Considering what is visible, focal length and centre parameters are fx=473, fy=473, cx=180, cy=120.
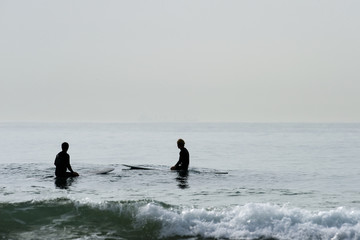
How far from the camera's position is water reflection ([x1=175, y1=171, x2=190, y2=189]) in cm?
1854

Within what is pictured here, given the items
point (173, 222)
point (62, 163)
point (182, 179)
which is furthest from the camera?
point (182, 179)

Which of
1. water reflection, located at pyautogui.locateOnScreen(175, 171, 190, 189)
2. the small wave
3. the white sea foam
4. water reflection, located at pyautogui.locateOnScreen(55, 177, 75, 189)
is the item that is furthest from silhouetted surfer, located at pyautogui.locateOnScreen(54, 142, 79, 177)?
the white sea foam

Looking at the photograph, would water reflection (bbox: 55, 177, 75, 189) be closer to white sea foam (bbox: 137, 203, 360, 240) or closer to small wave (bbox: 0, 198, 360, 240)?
small wave (bbox: 0, 198, 360, 240)

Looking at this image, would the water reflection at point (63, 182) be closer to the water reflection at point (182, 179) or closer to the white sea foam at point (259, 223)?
the water reflection at point (182, 179)

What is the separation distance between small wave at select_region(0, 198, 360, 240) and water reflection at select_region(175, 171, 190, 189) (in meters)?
4.94

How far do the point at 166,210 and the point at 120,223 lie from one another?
4.27 ft

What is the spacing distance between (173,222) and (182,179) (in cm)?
808

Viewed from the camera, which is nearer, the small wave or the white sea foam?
the white sea foam

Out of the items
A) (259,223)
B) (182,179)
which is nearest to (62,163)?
(182,179)

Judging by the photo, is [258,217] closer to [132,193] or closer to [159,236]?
[159,236]

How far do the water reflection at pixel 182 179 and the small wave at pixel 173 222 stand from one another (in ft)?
16.2

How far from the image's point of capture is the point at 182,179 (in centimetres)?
2038

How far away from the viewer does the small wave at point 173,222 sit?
11.6 meters

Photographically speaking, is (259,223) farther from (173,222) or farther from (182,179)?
(182,179)
